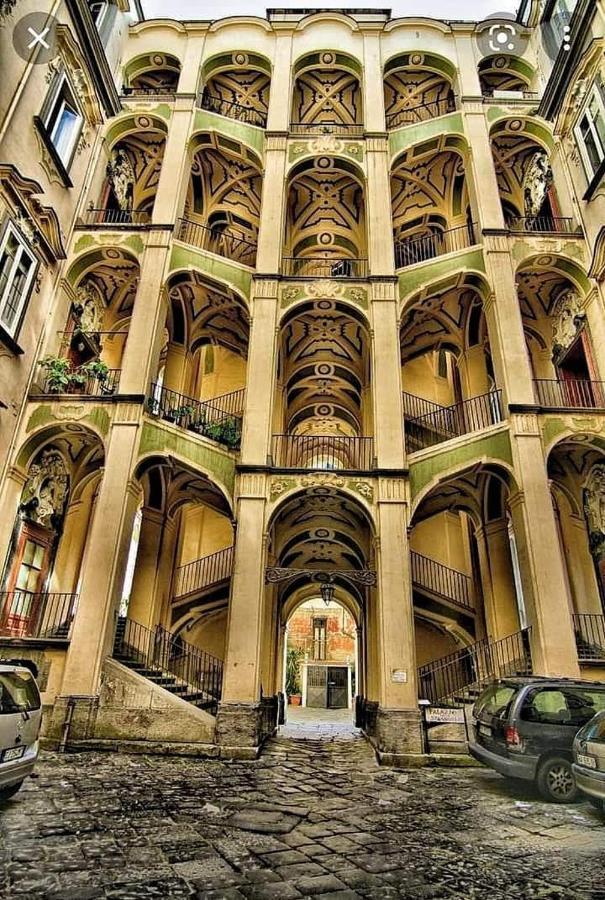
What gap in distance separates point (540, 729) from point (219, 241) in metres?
17.4

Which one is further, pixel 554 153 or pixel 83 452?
pixel 554 153

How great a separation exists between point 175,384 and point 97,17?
11.5 m

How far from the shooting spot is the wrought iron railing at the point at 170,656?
13.2 m

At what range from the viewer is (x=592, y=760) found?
246 inches

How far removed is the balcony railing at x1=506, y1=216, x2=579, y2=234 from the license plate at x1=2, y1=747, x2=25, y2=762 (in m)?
15.3

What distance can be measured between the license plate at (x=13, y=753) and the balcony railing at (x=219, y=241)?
527 inches

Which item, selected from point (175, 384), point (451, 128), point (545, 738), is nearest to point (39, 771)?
point (545, 738)

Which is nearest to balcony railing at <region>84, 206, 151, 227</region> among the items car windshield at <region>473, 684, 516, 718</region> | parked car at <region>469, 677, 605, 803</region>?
car windshield at <region>473, 684, 516, 718</region>

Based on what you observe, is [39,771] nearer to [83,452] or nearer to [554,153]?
[83,452]

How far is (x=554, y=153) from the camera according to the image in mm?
16016

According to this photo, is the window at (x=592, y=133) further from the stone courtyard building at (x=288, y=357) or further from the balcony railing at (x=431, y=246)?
the balcony railing at (x=431, y=246)

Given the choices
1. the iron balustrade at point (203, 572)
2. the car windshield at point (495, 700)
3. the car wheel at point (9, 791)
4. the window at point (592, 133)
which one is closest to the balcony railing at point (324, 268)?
the window at point (592, 133)

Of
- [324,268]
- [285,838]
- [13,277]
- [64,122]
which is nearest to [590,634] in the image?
[285,838]

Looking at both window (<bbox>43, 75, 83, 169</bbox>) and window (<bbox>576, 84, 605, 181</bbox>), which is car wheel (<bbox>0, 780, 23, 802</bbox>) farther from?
window (<bbox>576, 84, 605, 181</bbox>)
